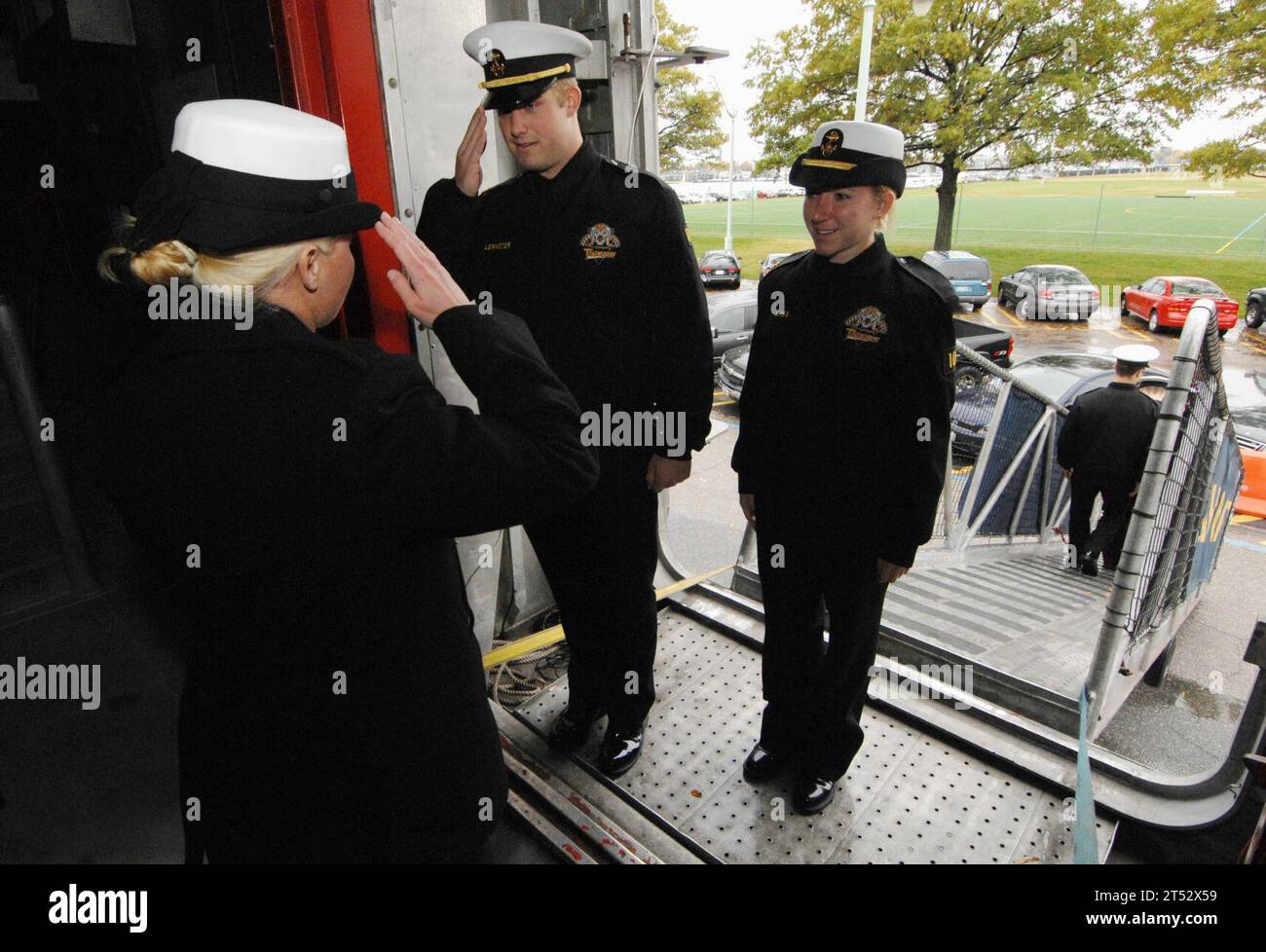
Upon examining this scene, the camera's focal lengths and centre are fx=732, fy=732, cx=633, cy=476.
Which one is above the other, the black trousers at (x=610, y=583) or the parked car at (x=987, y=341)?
the black trousers at (x=610, y=583)

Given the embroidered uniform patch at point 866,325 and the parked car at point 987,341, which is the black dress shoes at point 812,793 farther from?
the parked car at point 987,341

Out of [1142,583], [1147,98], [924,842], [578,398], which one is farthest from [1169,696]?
[1147,98]

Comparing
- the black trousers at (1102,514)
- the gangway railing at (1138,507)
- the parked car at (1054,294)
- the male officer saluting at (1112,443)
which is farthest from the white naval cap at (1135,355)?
the parked car at (1054,294)

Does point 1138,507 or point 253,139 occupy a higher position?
point 253,139

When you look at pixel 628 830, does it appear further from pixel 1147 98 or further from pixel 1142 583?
pixel 1147 98

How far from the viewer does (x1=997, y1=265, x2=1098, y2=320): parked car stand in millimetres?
17031

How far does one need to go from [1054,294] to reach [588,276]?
18487 mm

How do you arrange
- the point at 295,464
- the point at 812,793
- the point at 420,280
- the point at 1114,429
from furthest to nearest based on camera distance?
the point at 1114,429 → the point at 812,793 → the point at 420,280 → the point at 295,464

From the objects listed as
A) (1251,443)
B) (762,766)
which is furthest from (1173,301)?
(762,766)

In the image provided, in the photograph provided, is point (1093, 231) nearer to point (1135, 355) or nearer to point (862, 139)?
point (1135, 355)

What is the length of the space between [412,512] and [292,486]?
0.17m

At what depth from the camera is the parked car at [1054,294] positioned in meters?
17.0

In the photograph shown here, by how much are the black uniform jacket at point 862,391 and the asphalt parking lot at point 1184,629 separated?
1692 millimetres

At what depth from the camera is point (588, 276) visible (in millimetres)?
2115
